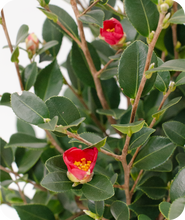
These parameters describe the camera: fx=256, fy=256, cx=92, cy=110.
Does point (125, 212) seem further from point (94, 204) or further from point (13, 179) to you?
point (13, 179)

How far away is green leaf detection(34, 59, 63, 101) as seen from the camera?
62 cm

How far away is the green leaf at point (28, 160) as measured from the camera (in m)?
0.67

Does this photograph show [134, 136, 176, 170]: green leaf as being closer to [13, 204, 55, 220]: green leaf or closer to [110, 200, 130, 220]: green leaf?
[110, 200, 130, 220]: green leaf

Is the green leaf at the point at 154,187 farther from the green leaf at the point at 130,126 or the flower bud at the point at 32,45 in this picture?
the flower bud at the point at 32,45

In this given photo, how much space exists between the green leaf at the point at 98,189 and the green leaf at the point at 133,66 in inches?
6.2

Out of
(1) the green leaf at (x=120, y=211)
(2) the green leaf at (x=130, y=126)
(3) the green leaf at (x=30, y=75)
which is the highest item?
(3) the green leaf at (x=30, y=75)

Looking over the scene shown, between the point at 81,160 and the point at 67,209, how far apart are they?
26 cm

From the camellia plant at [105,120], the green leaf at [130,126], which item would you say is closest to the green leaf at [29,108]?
the camellia plant at [105,120]

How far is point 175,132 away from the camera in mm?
506

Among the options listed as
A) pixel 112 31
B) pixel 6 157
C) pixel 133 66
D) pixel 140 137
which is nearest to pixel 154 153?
pixel 140 137

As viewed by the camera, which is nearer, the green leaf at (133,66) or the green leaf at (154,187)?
the green leaf at (133,66)

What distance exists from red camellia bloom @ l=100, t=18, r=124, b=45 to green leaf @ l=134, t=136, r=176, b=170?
9.2 inches

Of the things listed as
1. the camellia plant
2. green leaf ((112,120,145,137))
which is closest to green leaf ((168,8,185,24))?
the camellia plant

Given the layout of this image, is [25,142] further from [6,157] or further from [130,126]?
[130,126]
